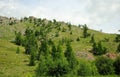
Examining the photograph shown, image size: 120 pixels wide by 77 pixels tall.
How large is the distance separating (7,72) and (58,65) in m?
39.5

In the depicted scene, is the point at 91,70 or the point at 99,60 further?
the point at 99,60

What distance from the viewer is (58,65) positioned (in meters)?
132

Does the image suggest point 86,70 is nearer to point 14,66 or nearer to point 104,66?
point 104,66

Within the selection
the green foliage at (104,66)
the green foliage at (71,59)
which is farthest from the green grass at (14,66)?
the green foliage at (104,66)

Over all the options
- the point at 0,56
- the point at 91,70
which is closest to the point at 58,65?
the point at 91,70

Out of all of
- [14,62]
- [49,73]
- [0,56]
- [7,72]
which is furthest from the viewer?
[0,56]

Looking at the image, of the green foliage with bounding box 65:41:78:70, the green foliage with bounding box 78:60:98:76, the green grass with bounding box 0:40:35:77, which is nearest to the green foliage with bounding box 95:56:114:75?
the green foliage with bounding box 78:60:98:76

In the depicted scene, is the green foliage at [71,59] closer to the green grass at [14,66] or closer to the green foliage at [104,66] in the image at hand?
the green foliage at [104,66]

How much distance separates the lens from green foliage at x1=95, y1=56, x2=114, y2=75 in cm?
13311

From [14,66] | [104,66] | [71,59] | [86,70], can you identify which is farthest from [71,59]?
[14,66]

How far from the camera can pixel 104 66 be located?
458 ft

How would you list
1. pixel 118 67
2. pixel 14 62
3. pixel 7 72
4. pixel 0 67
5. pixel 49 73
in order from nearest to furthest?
pixel 49 73 < pixel 118 67 < pixel 7 72 < pixel 0 67 < pixel 14 62

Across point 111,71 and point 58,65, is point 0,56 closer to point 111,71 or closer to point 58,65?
point 58,65

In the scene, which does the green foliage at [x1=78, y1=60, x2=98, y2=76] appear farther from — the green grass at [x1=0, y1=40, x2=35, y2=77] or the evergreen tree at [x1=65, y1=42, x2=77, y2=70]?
the green grass at [x1=0, y1=40, x2=35, y2=77]
